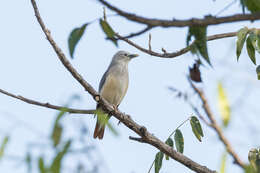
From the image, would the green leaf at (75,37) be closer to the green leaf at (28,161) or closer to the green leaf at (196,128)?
the green leaf at (28,161)

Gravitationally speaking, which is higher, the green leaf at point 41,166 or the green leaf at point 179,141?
the green leaf at point 179,141

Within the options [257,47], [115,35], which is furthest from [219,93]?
[257,47]

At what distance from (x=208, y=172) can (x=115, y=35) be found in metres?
1.61

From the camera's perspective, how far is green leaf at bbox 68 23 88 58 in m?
2.05

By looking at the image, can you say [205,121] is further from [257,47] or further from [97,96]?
[257,47]

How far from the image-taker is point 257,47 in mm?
2465

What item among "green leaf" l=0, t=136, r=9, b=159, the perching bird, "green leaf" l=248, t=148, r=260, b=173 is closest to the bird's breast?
the perching bird

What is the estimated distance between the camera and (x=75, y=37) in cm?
205

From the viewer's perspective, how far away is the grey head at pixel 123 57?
7.53 m

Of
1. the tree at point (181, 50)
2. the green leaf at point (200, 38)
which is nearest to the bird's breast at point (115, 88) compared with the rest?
the tree at point (181, 50)

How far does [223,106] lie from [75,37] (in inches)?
33.0

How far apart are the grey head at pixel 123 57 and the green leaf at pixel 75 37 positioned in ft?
17.6

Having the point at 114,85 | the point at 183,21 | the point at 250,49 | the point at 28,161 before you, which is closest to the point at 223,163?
the point at 183,21

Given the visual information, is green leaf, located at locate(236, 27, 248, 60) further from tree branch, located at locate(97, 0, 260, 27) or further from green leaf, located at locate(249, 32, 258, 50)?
tree branch, located at locate(97, 0, 260, 27)
